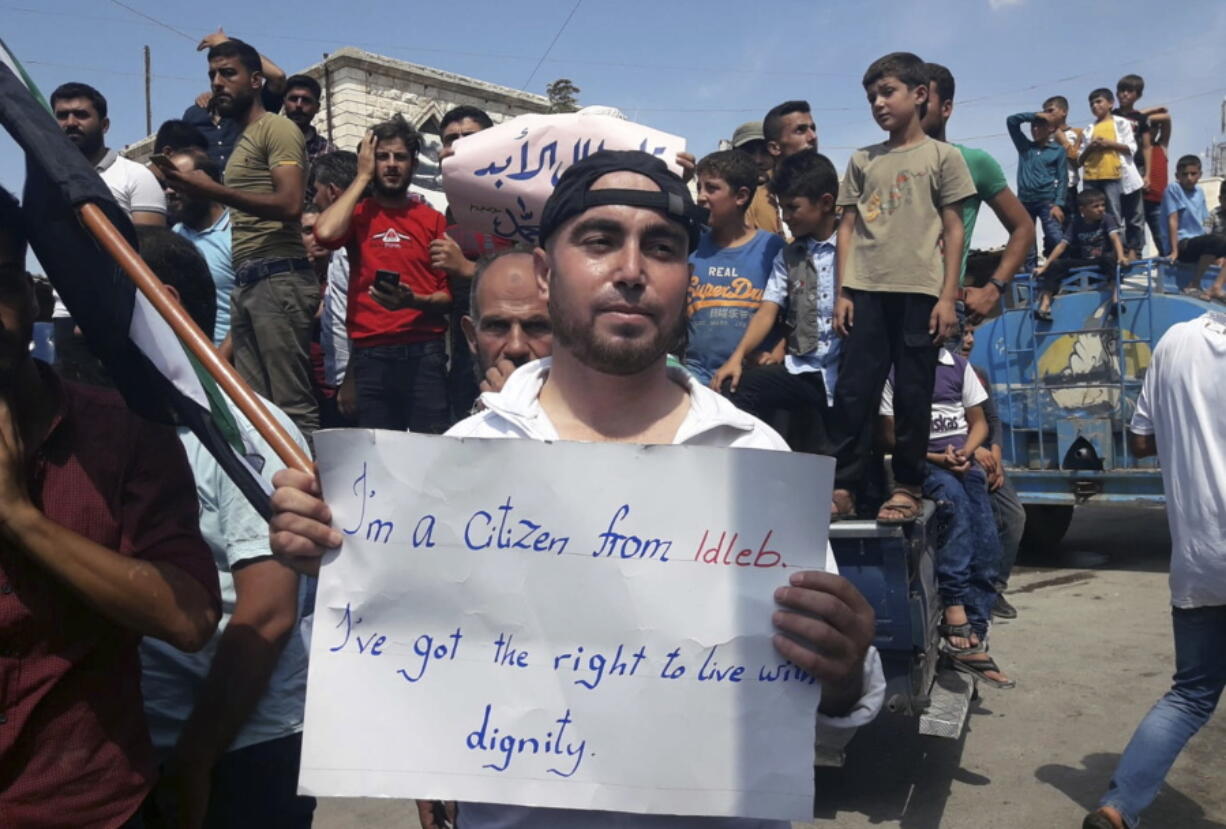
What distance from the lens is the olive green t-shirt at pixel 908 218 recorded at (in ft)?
14.6

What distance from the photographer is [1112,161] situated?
36.0 ft

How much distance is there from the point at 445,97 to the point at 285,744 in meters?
25.6

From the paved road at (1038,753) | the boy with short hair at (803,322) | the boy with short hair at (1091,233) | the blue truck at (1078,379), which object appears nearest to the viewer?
the paved road at (1038,753)

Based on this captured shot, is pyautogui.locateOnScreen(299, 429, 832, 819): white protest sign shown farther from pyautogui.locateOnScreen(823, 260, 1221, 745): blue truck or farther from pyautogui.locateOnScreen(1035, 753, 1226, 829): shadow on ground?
pyautogui.locateOnScreen(823, 260, 1221, 745): blue truck

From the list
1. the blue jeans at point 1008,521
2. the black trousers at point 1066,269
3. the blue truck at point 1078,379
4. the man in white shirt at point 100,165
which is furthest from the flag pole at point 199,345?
the black trousers at point 1066,269

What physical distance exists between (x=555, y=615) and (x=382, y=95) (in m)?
25.0

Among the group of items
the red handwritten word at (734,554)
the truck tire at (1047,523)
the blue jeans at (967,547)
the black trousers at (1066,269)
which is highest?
the black trousers at (1066,269)

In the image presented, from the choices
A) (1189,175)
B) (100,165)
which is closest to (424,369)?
(100,165)

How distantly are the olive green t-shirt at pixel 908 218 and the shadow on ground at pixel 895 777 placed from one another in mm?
2107

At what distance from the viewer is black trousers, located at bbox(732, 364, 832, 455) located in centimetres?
481

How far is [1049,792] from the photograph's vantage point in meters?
4.34

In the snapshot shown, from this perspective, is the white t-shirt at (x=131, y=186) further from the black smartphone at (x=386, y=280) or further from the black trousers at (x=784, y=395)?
the black trousers at (x=784, y=395)

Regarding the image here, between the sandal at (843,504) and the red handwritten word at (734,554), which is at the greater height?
the red handwritten word at (734,554)

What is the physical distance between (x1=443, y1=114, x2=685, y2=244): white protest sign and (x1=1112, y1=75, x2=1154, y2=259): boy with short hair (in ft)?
28.6
